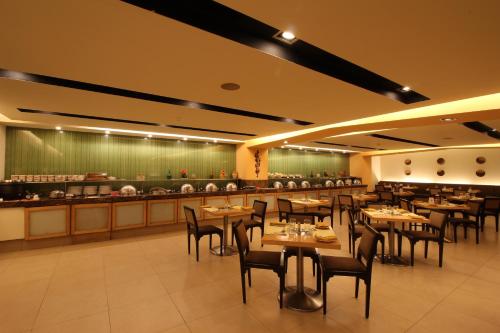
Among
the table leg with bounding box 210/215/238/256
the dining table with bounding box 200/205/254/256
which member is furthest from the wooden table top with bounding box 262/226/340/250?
the table leg with bounding box 210/215/238/256

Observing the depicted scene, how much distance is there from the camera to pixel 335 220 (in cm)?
830

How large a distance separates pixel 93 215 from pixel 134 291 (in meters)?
2.97

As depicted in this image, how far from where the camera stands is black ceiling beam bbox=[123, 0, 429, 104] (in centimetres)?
195

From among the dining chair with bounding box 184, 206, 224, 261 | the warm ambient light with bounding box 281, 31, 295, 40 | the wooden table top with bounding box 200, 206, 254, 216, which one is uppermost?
the warm ambient light with bounding box 281, 31, 295, 40

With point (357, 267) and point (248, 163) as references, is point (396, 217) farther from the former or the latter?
point (248, 163)

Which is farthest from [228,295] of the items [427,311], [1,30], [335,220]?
[335,220]

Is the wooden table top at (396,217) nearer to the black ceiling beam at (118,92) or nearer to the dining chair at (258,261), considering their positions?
the dining chair at (258,261)

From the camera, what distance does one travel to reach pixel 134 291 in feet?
10.8

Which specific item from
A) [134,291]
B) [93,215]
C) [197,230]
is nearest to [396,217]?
[197,230]

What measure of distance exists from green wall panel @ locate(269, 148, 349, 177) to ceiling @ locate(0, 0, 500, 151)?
260 inches

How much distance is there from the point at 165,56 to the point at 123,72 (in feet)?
2.40

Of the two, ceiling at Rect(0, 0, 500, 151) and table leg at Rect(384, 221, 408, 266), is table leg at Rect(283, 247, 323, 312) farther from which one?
ceiling at Rect(0, 0, 500, 151)

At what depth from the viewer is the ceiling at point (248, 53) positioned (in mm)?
1882

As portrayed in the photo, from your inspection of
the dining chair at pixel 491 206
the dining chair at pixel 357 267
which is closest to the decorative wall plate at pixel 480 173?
the dining chair at pixel 491 206
